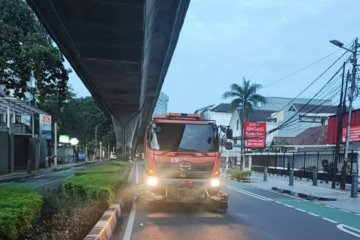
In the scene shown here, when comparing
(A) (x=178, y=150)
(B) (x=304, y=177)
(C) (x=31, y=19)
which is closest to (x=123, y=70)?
(C) (x=31, y=19)

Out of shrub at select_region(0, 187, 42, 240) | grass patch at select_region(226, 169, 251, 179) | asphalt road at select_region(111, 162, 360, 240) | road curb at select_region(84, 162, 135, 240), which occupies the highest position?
shrub at select_region(0, 187, 42, 240)

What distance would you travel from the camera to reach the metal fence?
76.8 ft

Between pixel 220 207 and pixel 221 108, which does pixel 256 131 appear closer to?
pixel 221 108

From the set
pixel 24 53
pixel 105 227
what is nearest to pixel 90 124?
pixel 24 53

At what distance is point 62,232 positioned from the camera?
5.21 metres

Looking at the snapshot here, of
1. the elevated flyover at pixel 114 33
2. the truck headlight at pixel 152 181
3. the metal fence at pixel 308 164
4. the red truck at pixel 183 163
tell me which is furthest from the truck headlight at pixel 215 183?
the metal fence at pixel 308 164

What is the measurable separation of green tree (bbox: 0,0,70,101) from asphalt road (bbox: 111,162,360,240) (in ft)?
22.6

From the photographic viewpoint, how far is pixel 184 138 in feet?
33.5

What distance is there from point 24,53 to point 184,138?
7.77 meters

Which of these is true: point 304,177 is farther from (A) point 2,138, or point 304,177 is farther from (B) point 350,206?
(A) point 2,138

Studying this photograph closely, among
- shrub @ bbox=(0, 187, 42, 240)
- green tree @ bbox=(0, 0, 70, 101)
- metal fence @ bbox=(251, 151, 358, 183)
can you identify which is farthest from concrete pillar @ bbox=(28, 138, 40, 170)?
shrub @ bbox=(0, 187, 42, 240)

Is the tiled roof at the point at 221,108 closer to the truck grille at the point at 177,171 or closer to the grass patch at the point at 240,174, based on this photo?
the grass patch at the point at 240,174

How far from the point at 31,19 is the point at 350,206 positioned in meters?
14.1

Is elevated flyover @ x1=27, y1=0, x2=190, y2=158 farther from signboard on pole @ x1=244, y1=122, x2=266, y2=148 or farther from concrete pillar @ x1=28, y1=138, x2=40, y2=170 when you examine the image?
signboard on pole @ x1=244, y1=122, x2=266, y2=148
